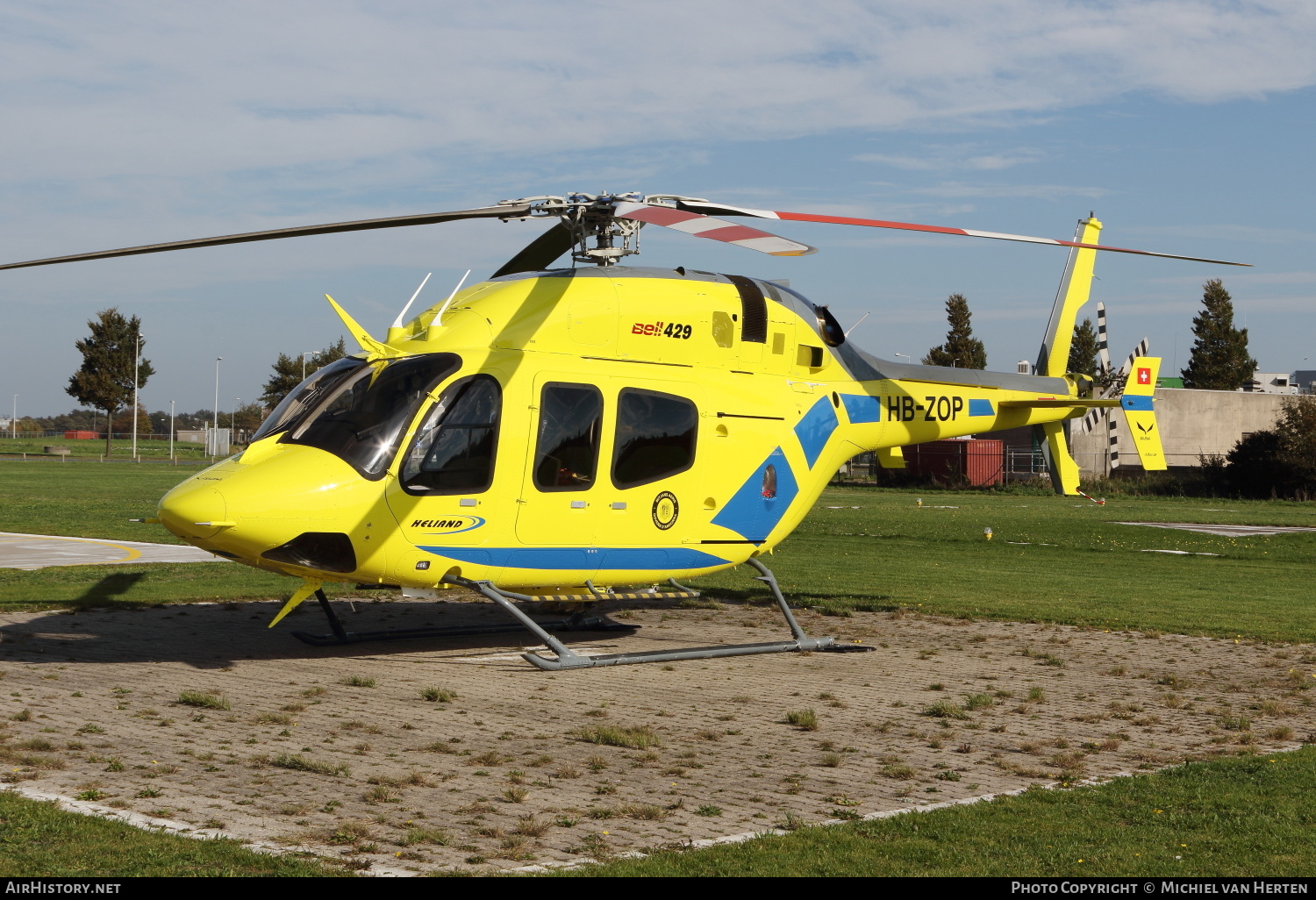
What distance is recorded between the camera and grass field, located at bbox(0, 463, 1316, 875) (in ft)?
20.9

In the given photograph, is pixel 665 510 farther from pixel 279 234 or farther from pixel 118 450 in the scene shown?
pixel 118 450

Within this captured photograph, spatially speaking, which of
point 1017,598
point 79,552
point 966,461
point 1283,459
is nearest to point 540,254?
point 1017,598

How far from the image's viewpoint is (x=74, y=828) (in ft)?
21.7

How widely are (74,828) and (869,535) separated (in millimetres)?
26279

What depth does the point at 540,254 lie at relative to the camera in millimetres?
14211

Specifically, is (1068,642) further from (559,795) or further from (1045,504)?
(1045,504)

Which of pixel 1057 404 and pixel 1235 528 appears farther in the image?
pixel 1235 528

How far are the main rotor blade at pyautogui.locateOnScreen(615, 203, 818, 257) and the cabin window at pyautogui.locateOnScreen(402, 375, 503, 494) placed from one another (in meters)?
2.47

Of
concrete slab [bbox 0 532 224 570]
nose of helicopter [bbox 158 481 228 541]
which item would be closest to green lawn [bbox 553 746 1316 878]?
nose of helicopter [bbox 158 481 228 541]

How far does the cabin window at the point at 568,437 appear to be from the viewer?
493 inches

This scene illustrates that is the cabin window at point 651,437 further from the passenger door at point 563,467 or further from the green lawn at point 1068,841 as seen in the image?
the green lawn at point 1068,841

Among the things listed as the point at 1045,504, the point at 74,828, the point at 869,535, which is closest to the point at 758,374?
the point at 74,828

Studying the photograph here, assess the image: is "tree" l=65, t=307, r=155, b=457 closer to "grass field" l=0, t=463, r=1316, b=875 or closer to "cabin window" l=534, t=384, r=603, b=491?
"grass field" l=0, t=463, r=1316, b=875

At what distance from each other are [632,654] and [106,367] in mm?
87219
